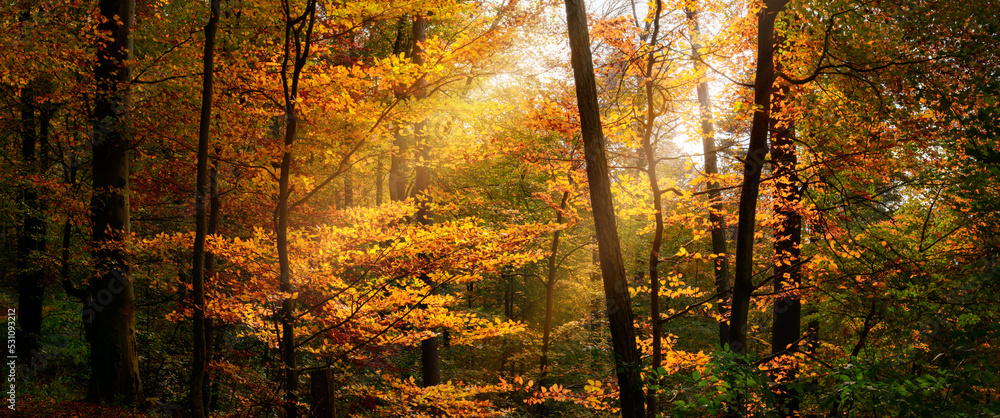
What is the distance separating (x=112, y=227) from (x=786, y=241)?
9.55 metres

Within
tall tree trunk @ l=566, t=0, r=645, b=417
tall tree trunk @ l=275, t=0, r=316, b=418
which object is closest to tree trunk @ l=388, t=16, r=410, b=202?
tall tree trunk @ l=275, t=0, r=316, b=418

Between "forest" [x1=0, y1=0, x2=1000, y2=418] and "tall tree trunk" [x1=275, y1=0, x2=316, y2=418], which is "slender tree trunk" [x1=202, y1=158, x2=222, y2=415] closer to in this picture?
"forest" [x1=0, y1=0, x2=1000, y2=418]

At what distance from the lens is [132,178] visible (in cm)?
902

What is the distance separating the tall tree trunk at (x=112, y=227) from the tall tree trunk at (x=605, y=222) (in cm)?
577

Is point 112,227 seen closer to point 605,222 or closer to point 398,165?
point 398,165

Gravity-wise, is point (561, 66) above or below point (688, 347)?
above

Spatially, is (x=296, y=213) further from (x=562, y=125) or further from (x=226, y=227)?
(x=562, y=125)

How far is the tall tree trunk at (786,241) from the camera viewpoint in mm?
6480

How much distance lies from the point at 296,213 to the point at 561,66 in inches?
246

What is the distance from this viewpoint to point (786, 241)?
7.71m

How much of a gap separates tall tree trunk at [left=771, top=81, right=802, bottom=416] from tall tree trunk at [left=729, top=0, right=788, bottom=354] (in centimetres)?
39

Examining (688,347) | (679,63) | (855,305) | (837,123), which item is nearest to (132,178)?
(679,63)

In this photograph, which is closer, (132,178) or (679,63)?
(679,63)

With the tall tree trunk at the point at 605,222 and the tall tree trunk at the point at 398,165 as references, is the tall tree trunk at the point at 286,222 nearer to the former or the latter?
the tall tree trunk at the point at 605,222
